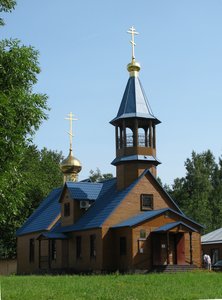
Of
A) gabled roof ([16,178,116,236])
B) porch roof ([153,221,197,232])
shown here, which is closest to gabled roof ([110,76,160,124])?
gabled roof ([16,178,116,236])

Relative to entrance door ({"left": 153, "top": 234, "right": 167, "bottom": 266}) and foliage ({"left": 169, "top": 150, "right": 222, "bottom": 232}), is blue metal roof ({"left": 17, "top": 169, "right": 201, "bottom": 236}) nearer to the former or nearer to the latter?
entrance door ({"left": 153, "top": 234, "right": 167, "bottom": 266})

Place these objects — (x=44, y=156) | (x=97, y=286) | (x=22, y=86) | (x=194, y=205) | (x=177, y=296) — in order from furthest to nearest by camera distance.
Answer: (x=44, y=156), (x=194, y=205), (x=97, y=286), (x=22, y=86), (x=177, y=296)

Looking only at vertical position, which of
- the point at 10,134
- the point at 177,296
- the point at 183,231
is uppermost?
the point at 10,134

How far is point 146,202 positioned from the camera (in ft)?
111

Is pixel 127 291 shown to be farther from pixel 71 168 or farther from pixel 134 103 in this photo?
pixel 71 168

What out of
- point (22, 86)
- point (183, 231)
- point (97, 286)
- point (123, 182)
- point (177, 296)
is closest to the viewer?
point (177, 296)

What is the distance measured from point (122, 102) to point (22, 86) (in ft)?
62.1

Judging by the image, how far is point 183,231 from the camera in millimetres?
31562

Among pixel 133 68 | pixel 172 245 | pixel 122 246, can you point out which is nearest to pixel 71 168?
pixel 133 68

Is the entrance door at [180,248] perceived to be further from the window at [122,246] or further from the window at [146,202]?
the window at [122,246]

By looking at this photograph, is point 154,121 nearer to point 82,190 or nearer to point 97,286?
point 82,190

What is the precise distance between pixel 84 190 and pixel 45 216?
594 cm

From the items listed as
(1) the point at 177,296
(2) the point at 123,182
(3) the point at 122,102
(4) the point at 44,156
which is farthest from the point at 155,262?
(4) the point at 44,156

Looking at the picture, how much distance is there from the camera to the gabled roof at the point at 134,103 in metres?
35.2
